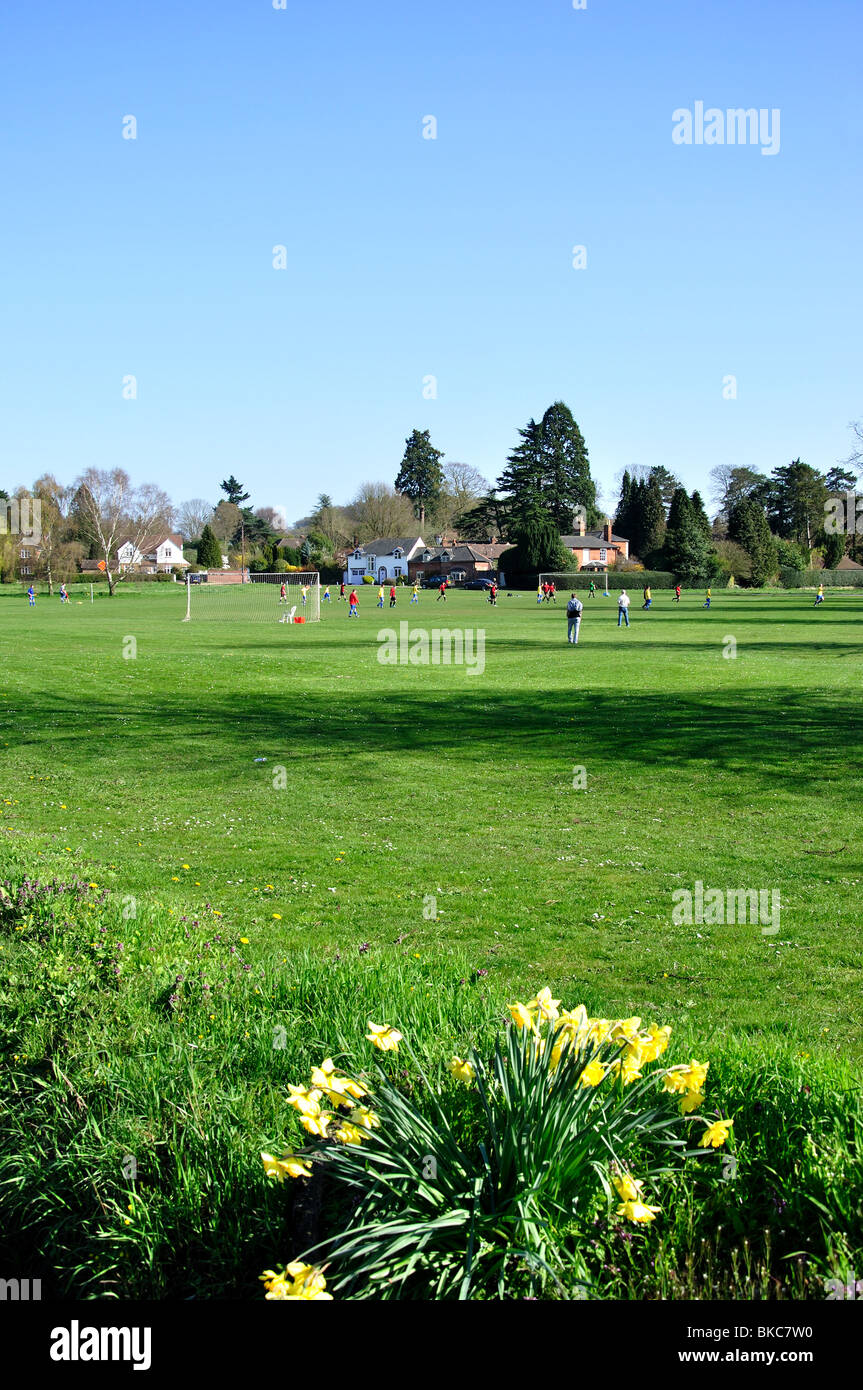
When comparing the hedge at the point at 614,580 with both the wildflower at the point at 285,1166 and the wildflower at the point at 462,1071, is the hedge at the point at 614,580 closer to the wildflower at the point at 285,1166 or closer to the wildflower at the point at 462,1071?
the wildflower at the point at 462,1071

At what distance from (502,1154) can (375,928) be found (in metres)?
4.16

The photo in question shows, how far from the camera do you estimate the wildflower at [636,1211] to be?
2984 mm

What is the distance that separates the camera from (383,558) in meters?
133

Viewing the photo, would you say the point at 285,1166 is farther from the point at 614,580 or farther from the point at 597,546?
the point at 597,546

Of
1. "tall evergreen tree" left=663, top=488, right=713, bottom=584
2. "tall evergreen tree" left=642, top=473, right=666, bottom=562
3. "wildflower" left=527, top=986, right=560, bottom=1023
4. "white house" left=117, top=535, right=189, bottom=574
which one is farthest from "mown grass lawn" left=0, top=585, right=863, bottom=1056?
"white house" left=117, top=535, right=189, bottom=574

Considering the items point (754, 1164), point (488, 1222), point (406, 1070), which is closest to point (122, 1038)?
point (406, 1070)

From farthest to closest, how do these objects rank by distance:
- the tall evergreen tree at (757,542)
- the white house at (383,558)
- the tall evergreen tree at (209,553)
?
the white house at (383,558) < the tall evergreen tree at (209,553) < the tall evergreen tree at (757,542)

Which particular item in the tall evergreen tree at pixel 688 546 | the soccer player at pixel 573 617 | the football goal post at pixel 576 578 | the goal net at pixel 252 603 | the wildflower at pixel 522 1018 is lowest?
the wildflower at pixel 522 1018

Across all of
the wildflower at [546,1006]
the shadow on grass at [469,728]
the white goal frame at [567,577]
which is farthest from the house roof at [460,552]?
the wildflower at [546,1006]

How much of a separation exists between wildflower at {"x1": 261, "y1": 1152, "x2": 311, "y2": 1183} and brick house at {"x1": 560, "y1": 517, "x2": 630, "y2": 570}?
121 metres

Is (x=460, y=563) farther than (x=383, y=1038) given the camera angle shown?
Yes

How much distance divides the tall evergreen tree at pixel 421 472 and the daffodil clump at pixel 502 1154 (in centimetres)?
15117

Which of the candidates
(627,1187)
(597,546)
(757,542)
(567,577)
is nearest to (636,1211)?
(627,1187)

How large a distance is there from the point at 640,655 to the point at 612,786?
57.7ft
